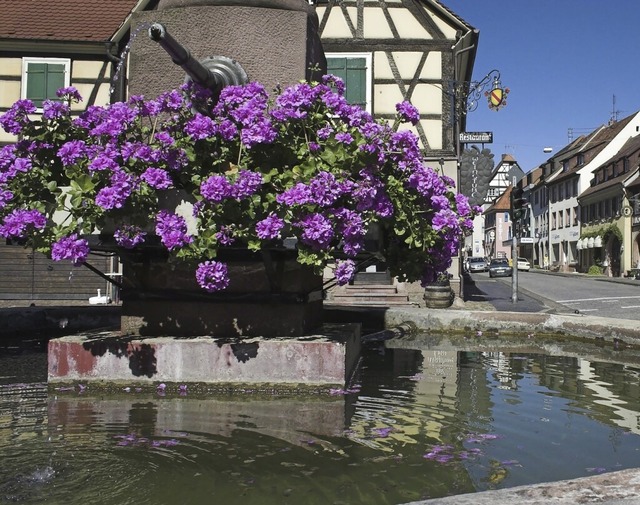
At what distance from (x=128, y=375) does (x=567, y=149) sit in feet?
220

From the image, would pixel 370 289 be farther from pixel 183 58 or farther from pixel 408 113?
pixel 183 58

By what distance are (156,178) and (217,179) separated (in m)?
0.42

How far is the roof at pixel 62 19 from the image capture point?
1747 cm

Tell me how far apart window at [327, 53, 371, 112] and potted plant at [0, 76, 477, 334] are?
12.3 m

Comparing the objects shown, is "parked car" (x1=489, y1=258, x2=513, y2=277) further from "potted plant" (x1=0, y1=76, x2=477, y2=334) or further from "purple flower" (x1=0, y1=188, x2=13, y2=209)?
"purple flower" (x1=0, y1=188, x2=13, y2=209)

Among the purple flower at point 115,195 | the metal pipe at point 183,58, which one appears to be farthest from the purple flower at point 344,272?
the metal pipe at point 183,58

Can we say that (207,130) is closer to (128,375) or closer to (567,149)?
(128,375)

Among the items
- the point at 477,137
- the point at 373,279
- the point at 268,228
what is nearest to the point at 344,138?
the point at 268,228

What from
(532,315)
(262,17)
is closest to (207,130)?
(262,17)

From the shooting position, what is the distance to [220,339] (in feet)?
15.7

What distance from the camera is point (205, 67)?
504cm

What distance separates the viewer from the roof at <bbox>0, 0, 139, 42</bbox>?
17469mm

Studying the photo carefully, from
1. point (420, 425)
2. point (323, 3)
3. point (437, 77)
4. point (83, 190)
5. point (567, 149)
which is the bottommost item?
point (420, 425)

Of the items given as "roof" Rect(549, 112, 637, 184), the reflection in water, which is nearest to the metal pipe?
the reflection in water
